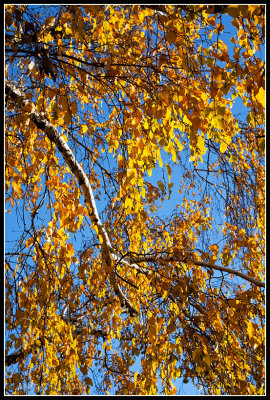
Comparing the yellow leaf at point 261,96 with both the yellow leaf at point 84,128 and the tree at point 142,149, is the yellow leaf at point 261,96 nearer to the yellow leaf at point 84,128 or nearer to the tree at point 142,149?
the tree at point 142,149

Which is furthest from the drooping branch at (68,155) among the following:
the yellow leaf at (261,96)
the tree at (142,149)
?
the yellow leaf at (261,96)

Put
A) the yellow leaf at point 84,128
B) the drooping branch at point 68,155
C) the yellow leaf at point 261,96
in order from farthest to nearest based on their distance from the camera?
the yellow leaf at point 84,128, the drooping branch at point 68,155, the yellow leaf at point 261,96

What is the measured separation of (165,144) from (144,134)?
369 mm

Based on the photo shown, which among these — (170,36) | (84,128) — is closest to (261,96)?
(170,36)

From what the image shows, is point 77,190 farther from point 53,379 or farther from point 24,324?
point 53,379

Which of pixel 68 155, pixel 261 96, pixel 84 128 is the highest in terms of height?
pixel 84 128

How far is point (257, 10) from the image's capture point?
4.32ft

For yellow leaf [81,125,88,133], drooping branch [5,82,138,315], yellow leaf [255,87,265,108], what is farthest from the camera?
yellow leaf [81,125,88,133]

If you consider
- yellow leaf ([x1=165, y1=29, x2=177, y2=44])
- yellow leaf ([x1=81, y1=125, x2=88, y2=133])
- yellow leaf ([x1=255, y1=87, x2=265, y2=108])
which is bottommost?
yellow leaf ([x1=255, y1=87, x2=265, y2=108])

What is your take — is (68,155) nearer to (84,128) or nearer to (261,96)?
(84,128)

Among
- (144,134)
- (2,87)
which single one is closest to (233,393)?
(144,134)

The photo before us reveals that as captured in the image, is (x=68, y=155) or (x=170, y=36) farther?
(x=68, y=155)

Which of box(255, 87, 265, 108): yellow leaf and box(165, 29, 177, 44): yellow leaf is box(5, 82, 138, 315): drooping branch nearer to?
box(165, 29, 177, 44): yellow leaf

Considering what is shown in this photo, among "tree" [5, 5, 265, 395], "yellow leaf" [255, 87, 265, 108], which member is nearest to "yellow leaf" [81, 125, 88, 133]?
"tree" [5, 5, 265, 395]
